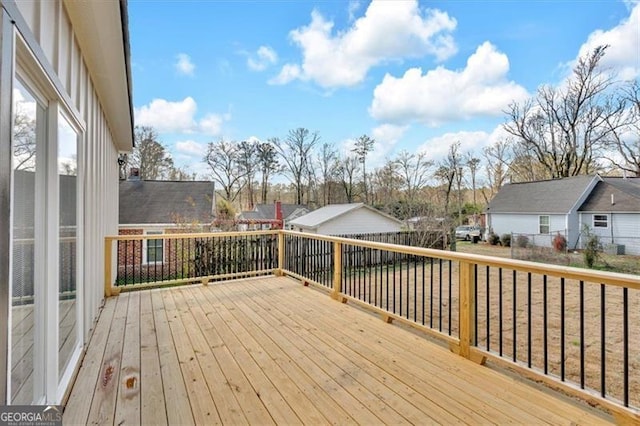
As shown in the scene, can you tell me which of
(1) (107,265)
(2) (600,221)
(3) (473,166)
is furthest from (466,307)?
(3) (473,166)

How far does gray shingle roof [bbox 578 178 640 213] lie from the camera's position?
14.6 metres

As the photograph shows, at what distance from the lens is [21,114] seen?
55.5 inches

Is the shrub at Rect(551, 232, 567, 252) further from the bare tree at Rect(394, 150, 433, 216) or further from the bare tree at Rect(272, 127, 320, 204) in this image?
the bare tree at Rect(272, 127, 320, 204)

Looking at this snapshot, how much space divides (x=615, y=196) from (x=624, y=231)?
5.54ft

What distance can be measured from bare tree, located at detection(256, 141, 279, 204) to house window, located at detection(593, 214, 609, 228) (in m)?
19.8

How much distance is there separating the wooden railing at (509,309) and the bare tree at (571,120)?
680 inches

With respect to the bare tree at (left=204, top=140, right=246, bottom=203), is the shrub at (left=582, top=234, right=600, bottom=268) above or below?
below

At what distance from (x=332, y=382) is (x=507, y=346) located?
3632mm

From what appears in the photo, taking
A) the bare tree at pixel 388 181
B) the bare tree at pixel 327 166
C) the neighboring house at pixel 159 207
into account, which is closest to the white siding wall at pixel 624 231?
the bare tree at pixel 388 181

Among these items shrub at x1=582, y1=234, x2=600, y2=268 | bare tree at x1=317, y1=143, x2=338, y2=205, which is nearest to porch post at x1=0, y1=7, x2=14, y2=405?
shrub at x1=582, y1=234, x2=600, y2=268

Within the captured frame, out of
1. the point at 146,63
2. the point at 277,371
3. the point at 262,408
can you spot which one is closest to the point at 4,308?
the point at 262,408

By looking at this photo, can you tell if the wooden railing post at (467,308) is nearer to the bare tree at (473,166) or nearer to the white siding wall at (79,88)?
the white siding wall at (79,88)

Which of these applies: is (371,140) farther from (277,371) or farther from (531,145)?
(277,371)

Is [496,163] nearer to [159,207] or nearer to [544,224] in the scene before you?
[544,224]
